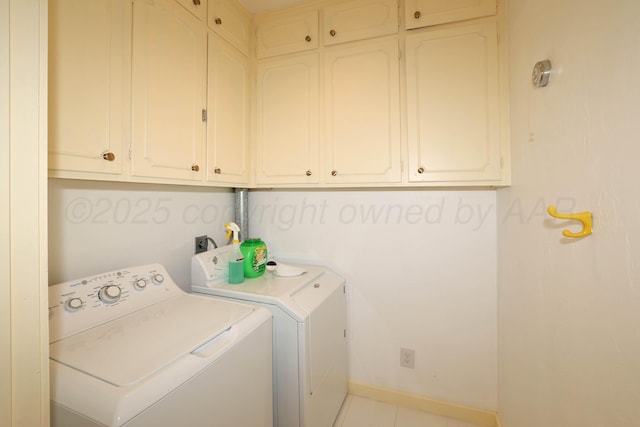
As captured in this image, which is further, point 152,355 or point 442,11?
point 442,11

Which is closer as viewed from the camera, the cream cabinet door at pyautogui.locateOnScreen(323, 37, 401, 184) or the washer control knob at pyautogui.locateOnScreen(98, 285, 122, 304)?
the washer control knob at pyautogui.locateOnScreen(98, 285, 122, 304)

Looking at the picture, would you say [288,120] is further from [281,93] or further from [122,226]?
[122,226]

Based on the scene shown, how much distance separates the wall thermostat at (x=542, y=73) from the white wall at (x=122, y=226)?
186 cm

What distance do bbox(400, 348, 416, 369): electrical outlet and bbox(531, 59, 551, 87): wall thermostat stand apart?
168cm

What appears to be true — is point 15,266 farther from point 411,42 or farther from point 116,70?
point 411,42

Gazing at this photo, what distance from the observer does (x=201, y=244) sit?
1790mm

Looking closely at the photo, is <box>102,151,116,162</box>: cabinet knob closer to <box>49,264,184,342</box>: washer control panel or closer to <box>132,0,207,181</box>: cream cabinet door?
<box>132,0,207,181</box>: cream cabinet door

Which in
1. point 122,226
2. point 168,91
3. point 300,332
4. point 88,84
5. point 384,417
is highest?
point 168,91

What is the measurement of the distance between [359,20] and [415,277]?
1.69 metres

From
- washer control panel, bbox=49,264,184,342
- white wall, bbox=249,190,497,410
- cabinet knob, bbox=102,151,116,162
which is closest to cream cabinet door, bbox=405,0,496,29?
white wall, bbox=249,190,497,410

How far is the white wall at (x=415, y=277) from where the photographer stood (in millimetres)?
1666

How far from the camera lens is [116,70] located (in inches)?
39.4

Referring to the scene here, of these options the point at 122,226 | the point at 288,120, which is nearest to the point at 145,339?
the point at 122,226

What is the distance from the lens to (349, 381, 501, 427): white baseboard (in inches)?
64.9
